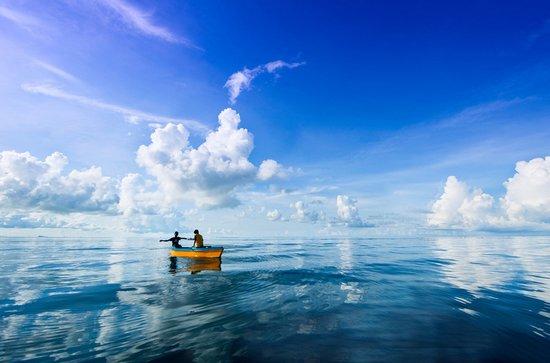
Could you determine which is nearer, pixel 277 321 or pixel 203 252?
pixel 277 321

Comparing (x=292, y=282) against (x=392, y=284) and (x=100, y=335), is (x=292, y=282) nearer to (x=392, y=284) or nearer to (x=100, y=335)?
(x=392, y=284)

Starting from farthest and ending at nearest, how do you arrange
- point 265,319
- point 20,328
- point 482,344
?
1. point 265,319
2. point 20,328
3. point 482,344

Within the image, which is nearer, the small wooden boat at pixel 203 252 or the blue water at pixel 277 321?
→ the blue water at pixel 277 321

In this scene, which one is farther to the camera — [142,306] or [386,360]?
[142,306]

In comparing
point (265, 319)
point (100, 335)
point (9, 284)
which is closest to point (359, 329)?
point (265, 319)

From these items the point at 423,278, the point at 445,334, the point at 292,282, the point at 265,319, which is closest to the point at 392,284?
the point at 423,278

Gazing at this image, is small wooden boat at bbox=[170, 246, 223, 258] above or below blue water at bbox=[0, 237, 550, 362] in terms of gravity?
above

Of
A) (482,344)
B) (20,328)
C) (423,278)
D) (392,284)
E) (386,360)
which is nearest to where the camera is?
(386,360)

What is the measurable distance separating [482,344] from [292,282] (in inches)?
560

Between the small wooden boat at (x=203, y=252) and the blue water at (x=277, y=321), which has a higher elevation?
the small wooden boat at (x=203, y=252)

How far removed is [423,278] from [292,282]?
38.5 ft

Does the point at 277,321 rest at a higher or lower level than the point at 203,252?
lower

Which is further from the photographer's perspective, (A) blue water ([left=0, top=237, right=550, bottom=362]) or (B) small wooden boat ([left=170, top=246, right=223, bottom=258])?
(B) small wooden boat ([left=170, top=246, right=223, bottom=258])

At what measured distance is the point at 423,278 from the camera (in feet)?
78.9
